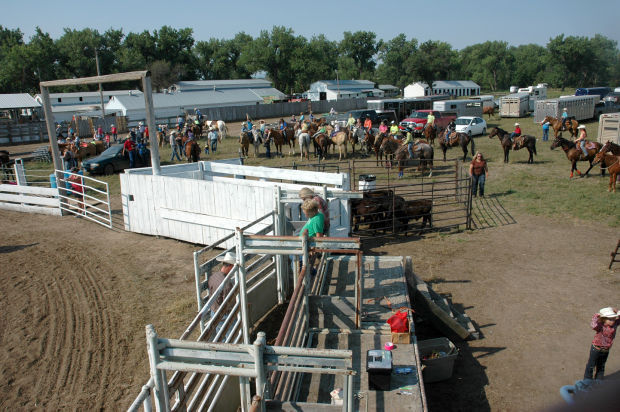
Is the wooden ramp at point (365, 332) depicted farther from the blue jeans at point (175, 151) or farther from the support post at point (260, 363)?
the blue jeans at point (175, 151)

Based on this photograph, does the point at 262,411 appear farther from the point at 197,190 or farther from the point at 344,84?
the point at 344,84

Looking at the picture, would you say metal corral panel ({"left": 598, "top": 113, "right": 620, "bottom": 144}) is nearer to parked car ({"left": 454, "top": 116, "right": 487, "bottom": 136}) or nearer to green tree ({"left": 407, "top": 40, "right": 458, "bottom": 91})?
parked car ({"left": 454, "top": 116, "right": 487, "bottom": 136})

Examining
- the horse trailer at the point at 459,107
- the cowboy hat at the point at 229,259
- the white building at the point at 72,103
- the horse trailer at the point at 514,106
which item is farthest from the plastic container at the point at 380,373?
the white building at the point at 72,103

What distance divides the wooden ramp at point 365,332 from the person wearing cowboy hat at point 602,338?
2.24 metres

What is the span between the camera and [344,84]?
76.1m

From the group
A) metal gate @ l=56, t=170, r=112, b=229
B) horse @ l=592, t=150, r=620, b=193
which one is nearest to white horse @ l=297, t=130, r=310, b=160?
metal gate @ l=56, t=170, r=112, b=229

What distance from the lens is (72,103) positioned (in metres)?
55.9

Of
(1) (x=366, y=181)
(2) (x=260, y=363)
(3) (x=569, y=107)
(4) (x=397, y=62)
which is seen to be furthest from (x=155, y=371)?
(4) (x=397, y=62)

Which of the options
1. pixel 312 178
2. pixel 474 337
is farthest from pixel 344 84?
pixel 474 337

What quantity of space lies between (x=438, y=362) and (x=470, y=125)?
2535 centimetres

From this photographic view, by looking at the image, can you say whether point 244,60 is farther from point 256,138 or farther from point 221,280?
point 221,280

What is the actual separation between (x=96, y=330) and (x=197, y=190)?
452cm

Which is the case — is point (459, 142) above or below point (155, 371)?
above

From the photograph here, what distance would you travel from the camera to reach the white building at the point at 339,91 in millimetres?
71625
